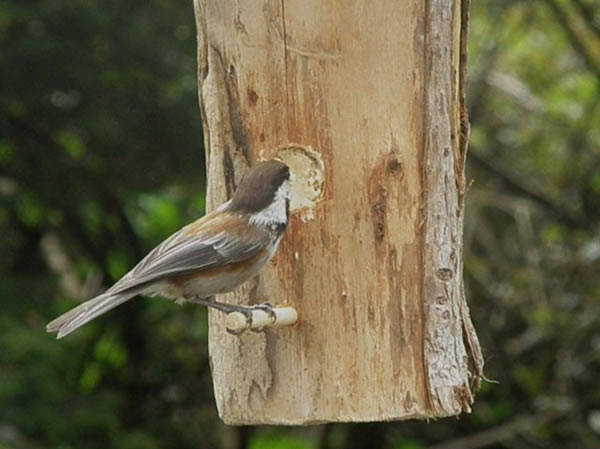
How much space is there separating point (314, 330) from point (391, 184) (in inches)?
20.5

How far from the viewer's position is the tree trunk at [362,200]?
3727 millimetres

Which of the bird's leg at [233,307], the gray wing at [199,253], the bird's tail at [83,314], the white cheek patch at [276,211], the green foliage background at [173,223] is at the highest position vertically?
the green foliage background at [173,223]

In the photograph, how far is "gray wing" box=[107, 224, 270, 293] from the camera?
3496 mm

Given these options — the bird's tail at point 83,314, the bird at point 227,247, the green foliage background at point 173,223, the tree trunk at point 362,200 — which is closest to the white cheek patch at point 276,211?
the bird at point 227,247

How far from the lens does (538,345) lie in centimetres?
789

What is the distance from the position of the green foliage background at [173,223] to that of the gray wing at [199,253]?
2.69 metres

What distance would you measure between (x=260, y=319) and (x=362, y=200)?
0.54 meters

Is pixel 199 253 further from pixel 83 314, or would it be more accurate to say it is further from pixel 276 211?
pixel 83 314

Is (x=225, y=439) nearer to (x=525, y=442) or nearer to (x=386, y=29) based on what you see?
(x=525, y=442)

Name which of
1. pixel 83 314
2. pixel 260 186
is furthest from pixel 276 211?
pixel 83 314

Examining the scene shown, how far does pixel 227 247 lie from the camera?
11.7 ft

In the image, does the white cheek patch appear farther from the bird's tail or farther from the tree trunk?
the bird's tail

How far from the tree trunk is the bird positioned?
20cm

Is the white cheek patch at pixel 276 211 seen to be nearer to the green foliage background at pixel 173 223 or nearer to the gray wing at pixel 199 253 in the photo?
the gray wing at pixel 199 253
